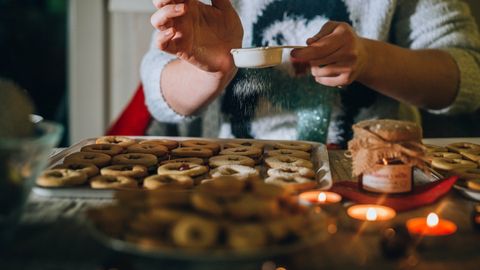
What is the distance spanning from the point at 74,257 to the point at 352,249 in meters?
0.29

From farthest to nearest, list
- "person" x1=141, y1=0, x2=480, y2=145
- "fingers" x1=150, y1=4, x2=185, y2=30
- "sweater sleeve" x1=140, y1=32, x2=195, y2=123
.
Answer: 1. "sweater sleeve" x1=140, y1=32, x2=195, y2=123
2. "person" x1=141, y1=0, x2=480, y2=145
3. "fingers" x1=150, y1=4, x2=185, y2=30

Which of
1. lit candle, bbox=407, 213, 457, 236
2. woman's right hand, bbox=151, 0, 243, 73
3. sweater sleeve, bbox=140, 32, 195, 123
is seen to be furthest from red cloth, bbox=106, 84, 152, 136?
lit candle, bbox=407, 213, 457, 236

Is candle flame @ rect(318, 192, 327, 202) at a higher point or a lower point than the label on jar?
lower

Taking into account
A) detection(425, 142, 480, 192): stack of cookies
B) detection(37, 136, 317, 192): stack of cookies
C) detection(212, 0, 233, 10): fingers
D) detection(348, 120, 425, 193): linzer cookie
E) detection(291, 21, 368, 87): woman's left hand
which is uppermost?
detection(212, 0, 233, 10): fingers

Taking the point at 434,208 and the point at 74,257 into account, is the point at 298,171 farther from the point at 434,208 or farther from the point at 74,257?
the point at 74,257

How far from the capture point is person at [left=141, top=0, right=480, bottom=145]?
137 centimetres

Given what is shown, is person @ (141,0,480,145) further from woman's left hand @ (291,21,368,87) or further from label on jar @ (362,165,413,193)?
label on jar @ (362,165,413,193)

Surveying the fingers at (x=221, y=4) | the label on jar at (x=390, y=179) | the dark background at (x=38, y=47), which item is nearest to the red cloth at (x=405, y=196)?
the label on jar at (x=390, y=179)

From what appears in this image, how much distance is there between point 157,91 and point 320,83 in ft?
1.37

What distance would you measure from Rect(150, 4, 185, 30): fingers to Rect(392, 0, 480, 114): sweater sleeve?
0.73m

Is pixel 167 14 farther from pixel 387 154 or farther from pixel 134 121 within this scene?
pixel 134 121

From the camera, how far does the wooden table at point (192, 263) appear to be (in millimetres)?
575

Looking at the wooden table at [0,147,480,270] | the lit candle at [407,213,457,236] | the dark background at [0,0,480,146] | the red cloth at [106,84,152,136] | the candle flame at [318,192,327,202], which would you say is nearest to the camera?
the wooden table at [0,147,480,270]

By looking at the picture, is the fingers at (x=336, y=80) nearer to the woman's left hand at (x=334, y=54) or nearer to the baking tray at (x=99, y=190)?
the woman's left hand at (x=334, y=54)
